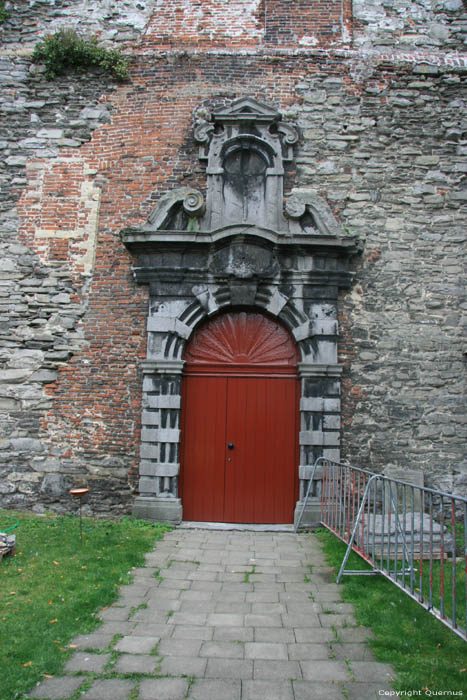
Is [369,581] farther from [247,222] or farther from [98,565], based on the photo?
[247,222]

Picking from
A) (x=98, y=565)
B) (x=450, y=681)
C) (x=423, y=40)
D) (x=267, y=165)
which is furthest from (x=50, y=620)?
(x=423, y=40)

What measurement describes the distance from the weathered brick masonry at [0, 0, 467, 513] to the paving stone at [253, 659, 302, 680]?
4.17 m

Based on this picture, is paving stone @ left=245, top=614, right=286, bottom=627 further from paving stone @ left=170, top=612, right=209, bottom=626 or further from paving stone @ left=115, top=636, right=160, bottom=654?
paving stone @ left=115, top=636, right=160, bottom=654

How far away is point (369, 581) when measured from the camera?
16.0 feet

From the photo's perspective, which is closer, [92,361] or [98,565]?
[98,565]

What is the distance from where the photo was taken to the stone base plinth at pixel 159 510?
6980mm

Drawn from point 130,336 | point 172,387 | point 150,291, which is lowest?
point 172,387

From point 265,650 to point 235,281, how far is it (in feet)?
16.1

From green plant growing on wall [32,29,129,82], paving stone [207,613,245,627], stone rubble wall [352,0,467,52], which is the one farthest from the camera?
stone rubble wall [352,0,467,52]

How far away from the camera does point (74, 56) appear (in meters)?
8.07

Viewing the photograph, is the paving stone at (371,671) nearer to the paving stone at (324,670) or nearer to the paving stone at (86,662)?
the paving stone at (324,670)

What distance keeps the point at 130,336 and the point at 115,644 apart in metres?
4.60

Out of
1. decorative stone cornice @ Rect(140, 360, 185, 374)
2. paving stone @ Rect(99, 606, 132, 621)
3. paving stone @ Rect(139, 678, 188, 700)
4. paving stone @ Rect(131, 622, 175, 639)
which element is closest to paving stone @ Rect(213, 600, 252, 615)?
paving stone @ Rect(131, 622, 175, 639)

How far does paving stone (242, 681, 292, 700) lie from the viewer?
296 centimetres
